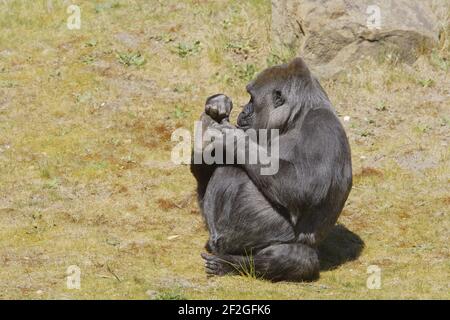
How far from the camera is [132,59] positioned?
14.6 meters

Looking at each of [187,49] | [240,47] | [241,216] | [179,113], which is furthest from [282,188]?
[187,49]

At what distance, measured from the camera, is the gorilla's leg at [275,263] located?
8570mm

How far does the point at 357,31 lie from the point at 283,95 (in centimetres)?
498

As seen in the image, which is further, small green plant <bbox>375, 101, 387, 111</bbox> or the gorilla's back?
small green plant <bbox>375, 101, 387, 111</bbox>

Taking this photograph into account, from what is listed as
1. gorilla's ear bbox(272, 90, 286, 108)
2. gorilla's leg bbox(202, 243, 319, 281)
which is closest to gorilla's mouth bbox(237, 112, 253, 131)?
gorilla's ear bbox(272, 90, 286, 108)

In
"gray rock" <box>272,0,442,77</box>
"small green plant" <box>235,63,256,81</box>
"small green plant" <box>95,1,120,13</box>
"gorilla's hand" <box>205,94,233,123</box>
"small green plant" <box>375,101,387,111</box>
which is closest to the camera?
"gorilla's hand" <box>205,94,233,123</box>

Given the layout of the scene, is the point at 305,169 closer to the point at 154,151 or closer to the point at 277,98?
the point at 277,98

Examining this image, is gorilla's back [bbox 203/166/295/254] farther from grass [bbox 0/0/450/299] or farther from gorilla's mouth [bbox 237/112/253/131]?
gorilla's mouth [bbox 237/112/253/131]

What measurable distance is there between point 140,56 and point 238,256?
6637 mm

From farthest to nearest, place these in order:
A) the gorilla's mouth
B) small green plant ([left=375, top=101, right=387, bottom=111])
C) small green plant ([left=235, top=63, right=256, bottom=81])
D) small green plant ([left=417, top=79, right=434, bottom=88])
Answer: small green plant ([left=235, top=63, right=256, bottom=81])
small green plant ([left=417, top=79, right=434, bottom=88])
small green plant ([left=375, top=101, right=387, bottom=111])
the gorilla's mouth

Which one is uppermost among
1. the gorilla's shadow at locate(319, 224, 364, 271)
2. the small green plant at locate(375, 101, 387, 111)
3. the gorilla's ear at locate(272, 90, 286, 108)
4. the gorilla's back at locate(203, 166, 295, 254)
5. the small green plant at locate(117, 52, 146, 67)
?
the small green plant at locate(117, 52, 146, 67)

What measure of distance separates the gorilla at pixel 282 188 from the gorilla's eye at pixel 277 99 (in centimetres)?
1

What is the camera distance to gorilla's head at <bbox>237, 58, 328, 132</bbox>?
8.90 metres

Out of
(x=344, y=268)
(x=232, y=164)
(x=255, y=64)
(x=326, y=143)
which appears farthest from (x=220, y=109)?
(x=255, y=64)
